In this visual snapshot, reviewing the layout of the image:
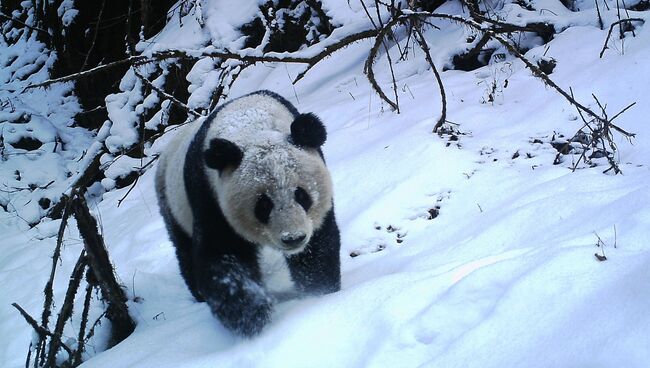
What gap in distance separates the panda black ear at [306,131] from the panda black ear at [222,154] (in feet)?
1.13

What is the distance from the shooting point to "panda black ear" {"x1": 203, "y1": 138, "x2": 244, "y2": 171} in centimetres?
319

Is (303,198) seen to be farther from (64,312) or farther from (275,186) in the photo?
(64,312)

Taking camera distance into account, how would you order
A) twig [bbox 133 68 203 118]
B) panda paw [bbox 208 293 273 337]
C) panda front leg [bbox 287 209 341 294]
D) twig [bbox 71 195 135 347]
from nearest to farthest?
panda paw [bbox 208 293 273 337], panda front leg [bbox 287 209 341 294], twig [bbox 71 195 135 347], twig [bbox 133 68 203 118]

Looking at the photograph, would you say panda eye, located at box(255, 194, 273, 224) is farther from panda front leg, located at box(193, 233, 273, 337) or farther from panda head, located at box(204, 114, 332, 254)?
panda front leg, located at box(193, 233, 273, 337)

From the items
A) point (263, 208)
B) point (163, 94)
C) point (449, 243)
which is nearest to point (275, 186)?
point (263, 208)

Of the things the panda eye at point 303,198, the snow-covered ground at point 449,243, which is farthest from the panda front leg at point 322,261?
the panda eye at point 303,198

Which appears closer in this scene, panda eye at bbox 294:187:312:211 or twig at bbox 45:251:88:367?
panda eye at bbox 294:187:312:211

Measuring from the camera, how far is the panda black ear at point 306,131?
3379mm

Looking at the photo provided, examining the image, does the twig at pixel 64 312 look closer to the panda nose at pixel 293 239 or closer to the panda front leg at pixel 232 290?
the panda front leg at pixel 232 290

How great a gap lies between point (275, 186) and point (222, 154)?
355 millimetres

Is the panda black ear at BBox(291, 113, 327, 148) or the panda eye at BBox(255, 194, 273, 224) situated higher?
the panda black ear at BBox(291, 113, 327, 148)

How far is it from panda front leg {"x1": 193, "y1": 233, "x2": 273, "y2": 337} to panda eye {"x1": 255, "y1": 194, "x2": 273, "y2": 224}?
364 millimetres

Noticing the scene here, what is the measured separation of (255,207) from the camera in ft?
10.6

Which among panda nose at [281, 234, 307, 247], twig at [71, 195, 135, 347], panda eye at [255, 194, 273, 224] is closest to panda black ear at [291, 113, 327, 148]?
panda eye at [255, 194, 273, 224]
